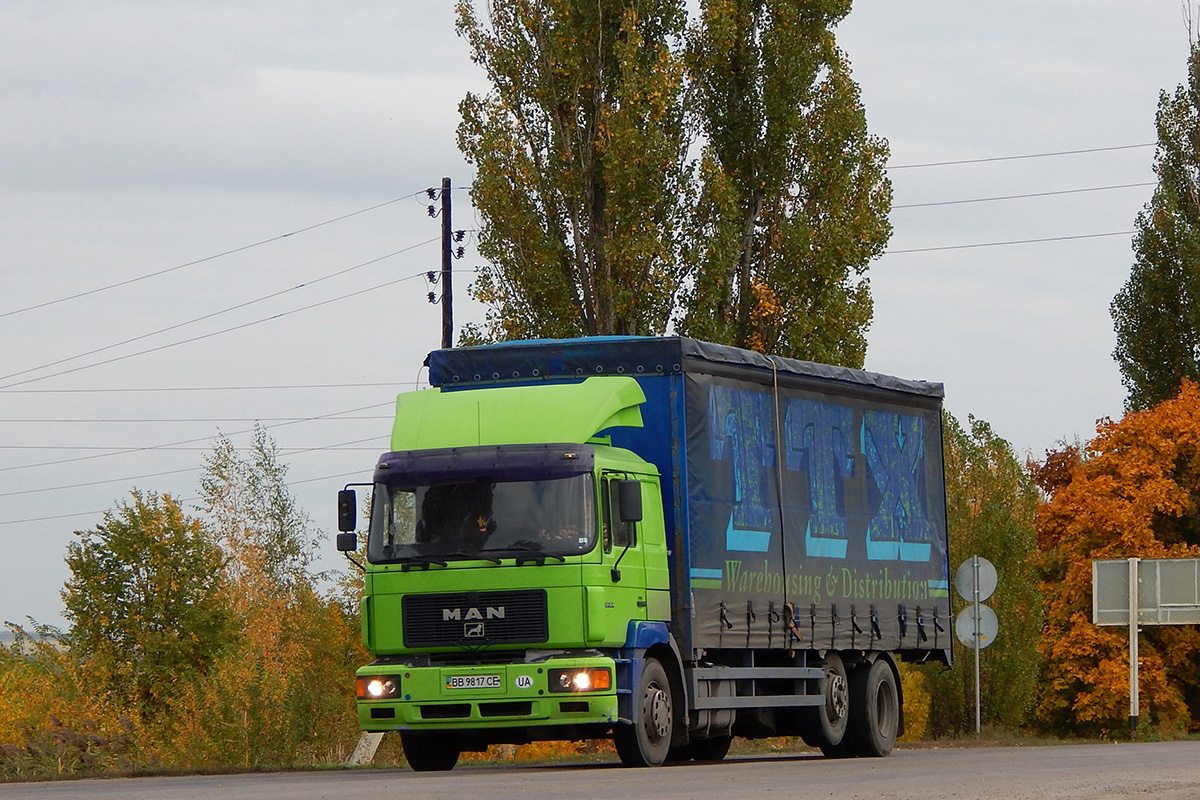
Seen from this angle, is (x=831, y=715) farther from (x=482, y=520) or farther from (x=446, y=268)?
(x=446, y=268)

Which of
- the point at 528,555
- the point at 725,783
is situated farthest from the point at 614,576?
the point at 725,783

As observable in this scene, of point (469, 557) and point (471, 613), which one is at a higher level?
point (469, 557)

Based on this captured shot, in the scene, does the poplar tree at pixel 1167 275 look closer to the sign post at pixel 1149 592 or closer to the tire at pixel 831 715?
the sign post at pixel 1149 592

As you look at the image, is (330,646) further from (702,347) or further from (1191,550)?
(1191,550)

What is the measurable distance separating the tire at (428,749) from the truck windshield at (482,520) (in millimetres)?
1947

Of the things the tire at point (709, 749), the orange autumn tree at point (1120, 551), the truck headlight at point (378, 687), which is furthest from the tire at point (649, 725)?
the orange autumn tree at point (1120, 551)

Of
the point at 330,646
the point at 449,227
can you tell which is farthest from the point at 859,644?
the point at 449,227

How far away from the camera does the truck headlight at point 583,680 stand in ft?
58.1

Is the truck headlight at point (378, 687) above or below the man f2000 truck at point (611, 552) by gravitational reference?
below

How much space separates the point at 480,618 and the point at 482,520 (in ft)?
2.83

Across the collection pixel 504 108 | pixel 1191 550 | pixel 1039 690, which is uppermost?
pixel 504 108

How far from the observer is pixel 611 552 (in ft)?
59.2

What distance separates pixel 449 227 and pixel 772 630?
83.6 ft

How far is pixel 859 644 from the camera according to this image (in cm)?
2244
